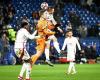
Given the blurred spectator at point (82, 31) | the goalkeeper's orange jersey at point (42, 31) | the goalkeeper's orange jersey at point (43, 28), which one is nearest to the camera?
the goalkeeper's orange jersey at point (42, 31)

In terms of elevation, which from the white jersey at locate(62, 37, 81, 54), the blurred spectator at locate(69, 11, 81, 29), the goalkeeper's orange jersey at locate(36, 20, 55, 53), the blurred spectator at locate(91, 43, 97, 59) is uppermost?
the blurred spectator at locate(69, 11, 81, 29)

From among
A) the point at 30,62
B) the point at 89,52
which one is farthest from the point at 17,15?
the point at 30,62

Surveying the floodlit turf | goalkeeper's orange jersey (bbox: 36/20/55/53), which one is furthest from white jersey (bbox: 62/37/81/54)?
goalkeeper's orange jersey (bbox: 36/20/55/53)

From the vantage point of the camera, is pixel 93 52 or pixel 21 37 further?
pixel 93 52

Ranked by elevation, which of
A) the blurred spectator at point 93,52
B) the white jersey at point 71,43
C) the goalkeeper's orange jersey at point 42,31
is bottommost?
the blurred spectator at point 93,52

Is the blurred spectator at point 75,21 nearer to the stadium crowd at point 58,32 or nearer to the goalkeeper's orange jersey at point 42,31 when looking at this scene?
the stadium crowd at point 58,32

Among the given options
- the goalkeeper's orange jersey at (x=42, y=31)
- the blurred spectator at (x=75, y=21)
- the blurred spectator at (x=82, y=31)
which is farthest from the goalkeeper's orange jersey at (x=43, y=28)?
the blurred spectator at (x=75, y=21)

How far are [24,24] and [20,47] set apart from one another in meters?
0.83

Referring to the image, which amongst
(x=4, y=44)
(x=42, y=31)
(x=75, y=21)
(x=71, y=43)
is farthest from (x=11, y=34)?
(x=42, y=31)

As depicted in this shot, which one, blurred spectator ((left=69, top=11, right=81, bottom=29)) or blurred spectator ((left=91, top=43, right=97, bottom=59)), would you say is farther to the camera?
blurred spectator ((left=69, top=11, right=81, bottom=29))

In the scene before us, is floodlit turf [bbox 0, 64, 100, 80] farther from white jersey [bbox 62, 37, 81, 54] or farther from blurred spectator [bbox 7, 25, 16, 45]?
blurred spectator [bbox 7, 25, 16, 45]

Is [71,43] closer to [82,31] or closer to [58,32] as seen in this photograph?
[82,31]

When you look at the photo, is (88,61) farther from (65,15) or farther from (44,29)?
(44,29)

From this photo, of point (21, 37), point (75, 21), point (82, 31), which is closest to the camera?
point (21, 37)
